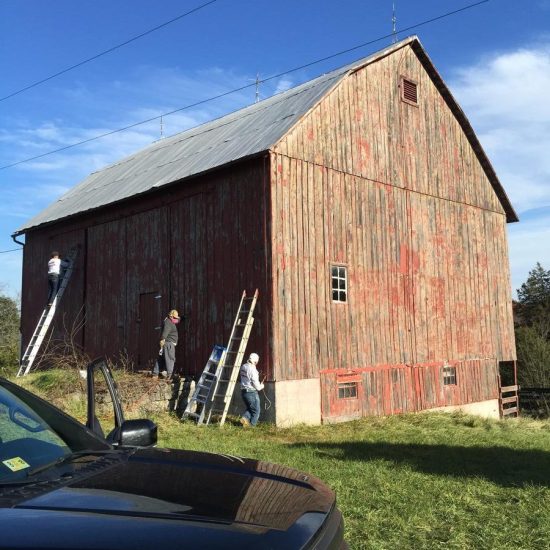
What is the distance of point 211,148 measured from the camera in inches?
659

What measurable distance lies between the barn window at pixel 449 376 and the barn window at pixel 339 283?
4.60 m

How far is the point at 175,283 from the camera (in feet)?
→ 52.1

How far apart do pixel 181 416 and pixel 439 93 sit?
12152 millimetres

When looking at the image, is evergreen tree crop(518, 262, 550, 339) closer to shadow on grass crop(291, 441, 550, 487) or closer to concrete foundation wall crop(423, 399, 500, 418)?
concrete foundation wall crop(423, 399, 500, 418)

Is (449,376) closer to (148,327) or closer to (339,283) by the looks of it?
(339,283)

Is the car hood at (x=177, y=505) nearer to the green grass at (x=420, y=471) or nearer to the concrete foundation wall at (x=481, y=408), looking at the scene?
the green grass at (x=420, y=471)

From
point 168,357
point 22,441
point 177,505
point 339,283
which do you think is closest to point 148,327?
point 168,357

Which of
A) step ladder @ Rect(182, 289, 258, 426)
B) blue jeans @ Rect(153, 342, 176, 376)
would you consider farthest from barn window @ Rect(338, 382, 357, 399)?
blue jeans @ Rect(153, 342, 176, 376)

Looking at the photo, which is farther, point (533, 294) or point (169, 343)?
point (533, 294)

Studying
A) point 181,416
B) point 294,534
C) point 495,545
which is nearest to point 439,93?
point 181,416

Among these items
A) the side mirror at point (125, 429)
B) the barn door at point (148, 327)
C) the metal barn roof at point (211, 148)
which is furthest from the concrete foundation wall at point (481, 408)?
the side mirror at point (125, 429)

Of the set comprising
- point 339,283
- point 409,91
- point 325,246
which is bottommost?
point 339,283

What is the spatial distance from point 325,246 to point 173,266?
13.3 feet

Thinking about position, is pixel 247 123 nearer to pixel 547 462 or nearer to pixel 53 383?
pixel 53 383
